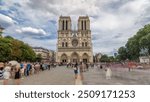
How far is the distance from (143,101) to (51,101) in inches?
137

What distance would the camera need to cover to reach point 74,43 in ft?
418

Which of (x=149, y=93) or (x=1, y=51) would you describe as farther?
(x=1, y=51)

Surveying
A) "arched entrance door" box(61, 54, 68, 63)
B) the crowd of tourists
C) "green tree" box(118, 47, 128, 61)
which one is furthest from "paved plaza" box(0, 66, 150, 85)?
"arched entrance door" box(61, 54, 68, 63)

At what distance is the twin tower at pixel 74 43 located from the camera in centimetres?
12250

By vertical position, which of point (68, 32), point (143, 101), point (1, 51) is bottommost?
point (143, 101)

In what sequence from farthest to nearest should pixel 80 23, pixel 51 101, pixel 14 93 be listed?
pixel 80 23, pixel 14 93, pixel 51 101

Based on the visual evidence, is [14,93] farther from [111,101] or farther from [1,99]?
[111,101]

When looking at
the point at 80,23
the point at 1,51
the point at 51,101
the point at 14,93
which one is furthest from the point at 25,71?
the point at 80,23

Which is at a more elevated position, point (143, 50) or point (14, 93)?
point (143, 50)

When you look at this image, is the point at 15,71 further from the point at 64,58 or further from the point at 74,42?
the point at 74,42

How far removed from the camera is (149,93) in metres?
12.4

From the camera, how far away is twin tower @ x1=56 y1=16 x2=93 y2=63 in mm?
122500

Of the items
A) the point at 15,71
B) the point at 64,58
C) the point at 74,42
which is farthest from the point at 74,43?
the point at 15,71

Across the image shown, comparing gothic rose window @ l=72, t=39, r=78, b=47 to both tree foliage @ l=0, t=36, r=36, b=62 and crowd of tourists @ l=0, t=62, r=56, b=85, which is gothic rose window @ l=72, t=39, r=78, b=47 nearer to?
tree foliage @ l=0, t=36, r=36, b=62
